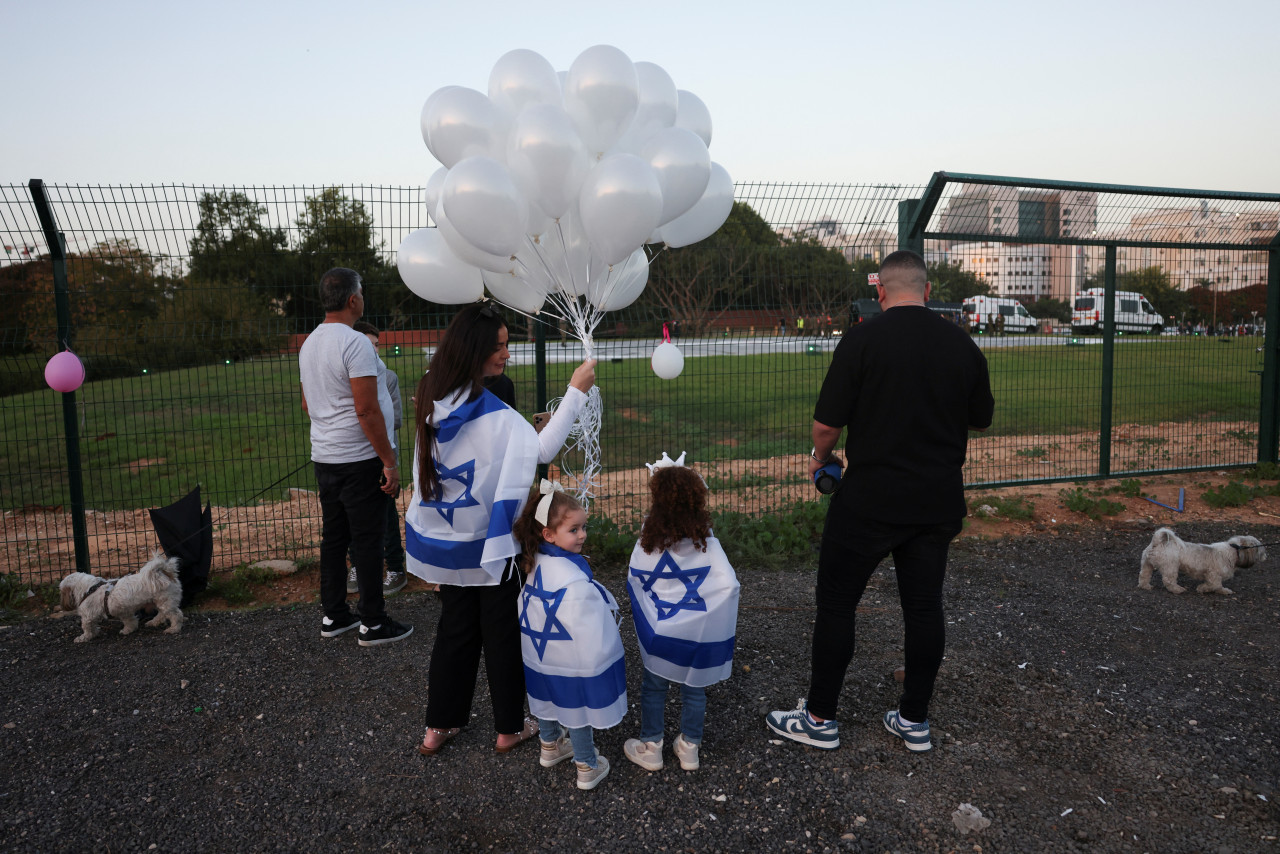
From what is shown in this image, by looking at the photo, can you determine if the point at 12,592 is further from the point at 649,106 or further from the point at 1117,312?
the point at 1117,312

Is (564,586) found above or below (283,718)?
above

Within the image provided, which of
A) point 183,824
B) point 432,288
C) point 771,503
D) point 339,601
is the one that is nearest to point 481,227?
point 432,288

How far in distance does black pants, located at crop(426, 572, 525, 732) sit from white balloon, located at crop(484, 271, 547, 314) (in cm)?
194

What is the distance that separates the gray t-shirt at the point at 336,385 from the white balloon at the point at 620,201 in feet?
4.29

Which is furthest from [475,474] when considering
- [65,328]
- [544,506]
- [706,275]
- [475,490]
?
[65,328]

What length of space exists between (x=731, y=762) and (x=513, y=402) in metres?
2.20

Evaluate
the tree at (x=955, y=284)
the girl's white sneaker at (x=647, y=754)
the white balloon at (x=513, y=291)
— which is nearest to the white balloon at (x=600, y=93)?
the white balloon at (x=513, y=291)

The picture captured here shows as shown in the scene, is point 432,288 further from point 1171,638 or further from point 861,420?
point 1171,638

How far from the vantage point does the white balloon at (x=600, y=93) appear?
12.1 ft

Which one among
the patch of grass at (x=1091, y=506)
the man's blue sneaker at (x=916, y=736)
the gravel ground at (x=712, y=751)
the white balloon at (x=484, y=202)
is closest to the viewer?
the gravel ground at (x=712, y=751)

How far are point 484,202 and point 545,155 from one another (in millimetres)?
364

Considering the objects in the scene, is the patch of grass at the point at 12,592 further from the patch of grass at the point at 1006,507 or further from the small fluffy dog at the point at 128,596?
the patch of grass at the point at 1006,507

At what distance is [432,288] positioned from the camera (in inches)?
166

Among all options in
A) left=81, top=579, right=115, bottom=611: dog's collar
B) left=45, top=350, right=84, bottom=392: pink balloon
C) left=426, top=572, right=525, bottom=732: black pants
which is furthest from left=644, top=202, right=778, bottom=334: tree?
left=81, top=579, right=115, bottom=611: dog's collar
